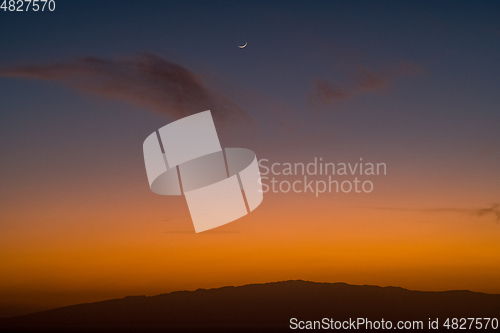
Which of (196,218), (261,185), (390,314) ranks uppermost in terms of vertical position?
(390,314)

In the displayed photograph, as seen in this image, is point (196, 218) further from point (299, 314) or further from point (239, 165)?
point (299, 314)

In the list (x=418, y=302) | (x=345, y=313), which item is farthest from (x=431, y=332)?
(x=345, y=313)

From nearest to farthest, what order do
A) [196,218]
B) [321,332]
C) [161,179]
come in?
1. [196,218]
2. [161,179]
3. [321,332]

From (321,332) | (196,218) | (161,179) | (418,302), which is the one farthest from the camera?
(418,302)

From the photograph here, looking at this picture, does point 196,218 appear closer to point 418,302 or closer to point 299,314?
point 299,314

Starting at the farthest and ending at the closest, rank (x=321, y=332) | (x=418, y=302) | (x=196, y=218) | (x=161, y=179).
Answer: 1. (x=418, y=302)
2. (x=321, y=332)
3. (x=161, y=179)
4. (x=196, y=218)

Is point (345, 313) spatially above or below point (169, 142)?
above

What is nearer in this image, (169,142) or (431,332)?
(169,142)

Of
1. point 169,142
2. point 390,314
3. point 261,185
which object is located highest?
point 390,314

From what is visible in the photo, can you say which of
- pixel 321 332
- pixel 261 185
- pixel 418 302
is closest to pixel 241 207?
pixel 261 185
